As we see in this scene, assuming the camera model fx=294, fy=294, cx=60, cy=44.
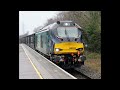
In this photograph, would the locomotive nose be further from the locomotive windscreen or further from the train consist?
the locomotive windscreen

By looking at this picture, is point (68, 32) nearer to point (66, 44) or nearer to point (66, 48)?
point (66, 44)

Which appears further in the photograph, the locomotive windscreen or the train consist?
the locomotive windscreen

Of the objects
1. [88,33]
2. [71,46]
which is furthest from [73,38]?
[88,33]

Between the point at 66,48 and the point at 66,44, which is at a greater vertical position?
the point at 66,44

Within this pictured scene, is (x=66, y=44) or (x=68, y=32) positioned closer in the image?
(x=66, y=44)

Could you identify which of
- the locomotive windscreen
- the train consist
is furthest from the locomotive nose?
the locomotive windscreen


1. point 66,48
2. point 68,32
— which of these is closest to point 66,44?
point 66,48

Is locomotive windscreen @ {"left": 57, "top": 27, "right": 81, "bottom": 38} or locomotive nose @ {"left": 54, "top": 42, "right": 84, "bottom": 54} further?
locomotive windscreen @ {"left": 57, "top": 27, "right": 81, "bottom": 38}

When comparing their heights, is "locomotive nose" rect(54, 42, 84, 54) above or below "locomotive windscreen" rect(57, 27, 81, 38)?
below

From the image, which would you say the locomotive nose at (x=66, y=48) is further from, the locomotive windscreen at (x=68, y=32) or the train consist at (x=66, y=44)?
the locomotive windscreen at (x=68, y=32)

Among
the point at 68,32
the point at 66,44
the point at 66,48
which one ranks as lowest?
the point at 66,48
